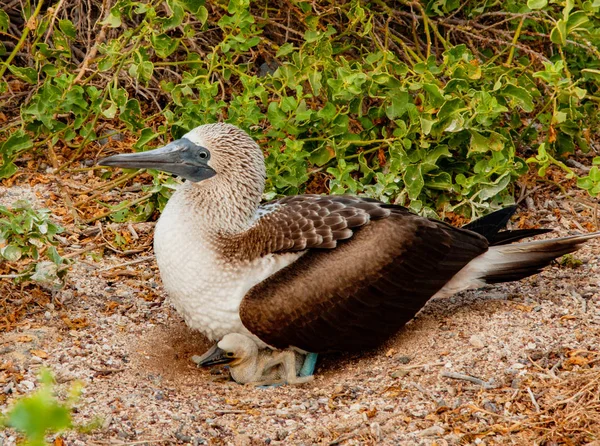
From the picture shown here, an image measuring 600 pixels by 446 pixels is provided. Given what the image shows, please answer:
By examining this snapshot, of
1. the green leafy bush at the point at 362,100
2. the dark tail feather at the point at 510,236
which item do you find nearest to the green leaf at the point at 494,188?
the green leafy bush at the point at 362,100

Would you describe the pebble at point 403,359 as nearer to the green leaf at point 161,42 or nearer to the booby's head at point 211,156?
the booby's head at point 211,156

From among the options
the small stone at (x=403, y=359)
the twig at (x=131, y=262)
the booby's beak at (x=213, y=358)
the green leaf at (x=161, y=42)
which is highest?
the green leaf at (x=161, y=42)

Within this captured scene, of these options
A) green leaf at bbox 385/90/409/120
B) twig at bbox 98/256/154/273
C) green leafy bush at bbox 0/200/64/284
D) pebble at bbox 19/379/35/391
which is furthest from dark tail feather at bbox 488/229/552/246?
pebble at bbox 19/379/35/391

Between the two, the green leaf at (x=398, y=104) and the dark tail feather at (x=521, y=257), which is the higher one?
the green leaf at (x=398, y=104)

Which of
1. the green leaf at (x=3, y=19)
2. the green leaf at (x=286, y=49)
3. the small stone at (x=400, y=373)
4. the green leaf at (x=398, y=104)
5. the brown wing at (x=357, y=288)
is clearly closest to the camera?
the small stone at (x=400, y=373)

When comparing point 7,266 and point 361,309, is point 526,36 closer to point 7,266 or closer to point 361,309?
point 361,309

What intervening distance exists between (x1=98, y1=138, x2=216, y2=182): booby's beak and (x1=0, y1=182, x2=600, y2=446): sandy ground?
3.05 ft

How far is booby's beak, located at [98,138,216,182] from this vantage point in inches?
192

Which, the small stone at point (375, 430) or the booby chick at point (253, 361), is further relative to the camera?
the booby chick at point (253, 361)

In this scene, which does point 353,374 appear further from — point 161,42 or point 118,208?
point 161,42

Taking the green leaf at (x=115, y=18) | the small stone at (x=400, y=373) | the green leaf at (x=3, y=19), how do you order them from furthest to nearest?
the green leaf at (x=3, y=19)
the green leaf at (x=115, y=18)
the small stone at (x=400, y=373)

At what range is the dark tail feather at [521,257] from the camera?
513 cm

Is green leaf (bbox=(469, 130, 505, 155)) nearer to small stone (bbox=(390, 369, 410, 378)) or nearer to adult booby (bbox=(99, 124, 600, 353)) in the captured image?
adult booby (bbox=(99, 124, 600, 353))

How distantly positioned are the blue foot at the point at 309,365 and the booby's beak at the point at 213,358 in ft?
1.32
